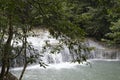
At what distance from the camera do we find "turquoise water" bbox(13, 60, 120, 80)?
10.9 meters

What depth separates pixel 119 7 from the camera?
3.17 m

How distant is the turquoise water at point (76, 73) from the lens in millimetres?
10922

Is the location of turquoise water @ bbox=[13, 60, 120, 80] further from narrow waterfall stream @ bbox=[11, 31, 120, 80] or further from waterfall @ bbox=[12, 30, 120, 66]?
waterfall @ bbox=[12, 30, 120, 66]

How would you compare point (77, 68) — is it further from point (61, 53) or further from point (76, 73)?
point (61, 53)

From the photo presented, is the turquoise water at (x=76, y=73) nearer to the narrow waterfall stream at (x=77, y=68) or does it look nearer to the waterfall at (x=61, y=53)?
the narrow waterfall stream at (x=77, y=68)

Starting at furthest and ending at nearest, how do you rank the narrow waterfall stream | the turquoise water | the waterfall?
1. the waterfall
2. the narrow waterfall stream
3. the turquoise water

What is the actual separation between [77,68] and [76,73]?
1.04 meters

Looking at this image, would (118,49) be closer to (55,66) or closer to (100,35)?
(100,35)

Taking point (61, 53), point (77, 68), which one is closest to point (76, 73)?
point (77, 68)

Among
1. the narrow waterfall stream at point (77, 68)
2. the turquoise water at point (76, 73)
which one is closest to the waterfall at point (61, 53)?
the narrow waterfall stream at point (77, 68)

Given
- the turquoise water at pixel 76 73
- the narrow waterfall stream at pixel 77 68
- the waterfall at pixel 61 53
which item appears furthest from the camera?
the waterfall at pixel 61 53

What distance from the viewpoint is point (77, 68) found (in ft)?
41.7

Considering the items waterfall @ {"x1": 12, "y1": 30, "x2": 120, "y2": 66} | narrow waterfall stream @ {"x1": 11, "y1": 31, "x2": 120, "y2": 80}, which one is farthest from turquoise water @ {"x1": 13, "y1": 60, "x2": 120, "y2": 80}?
waterfall @ {"x1": 12, "y1": 30, "x2": 120, "y2": 66}

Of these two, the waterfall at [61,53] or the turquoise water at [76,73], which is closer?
the turquoise water at [76,73]
